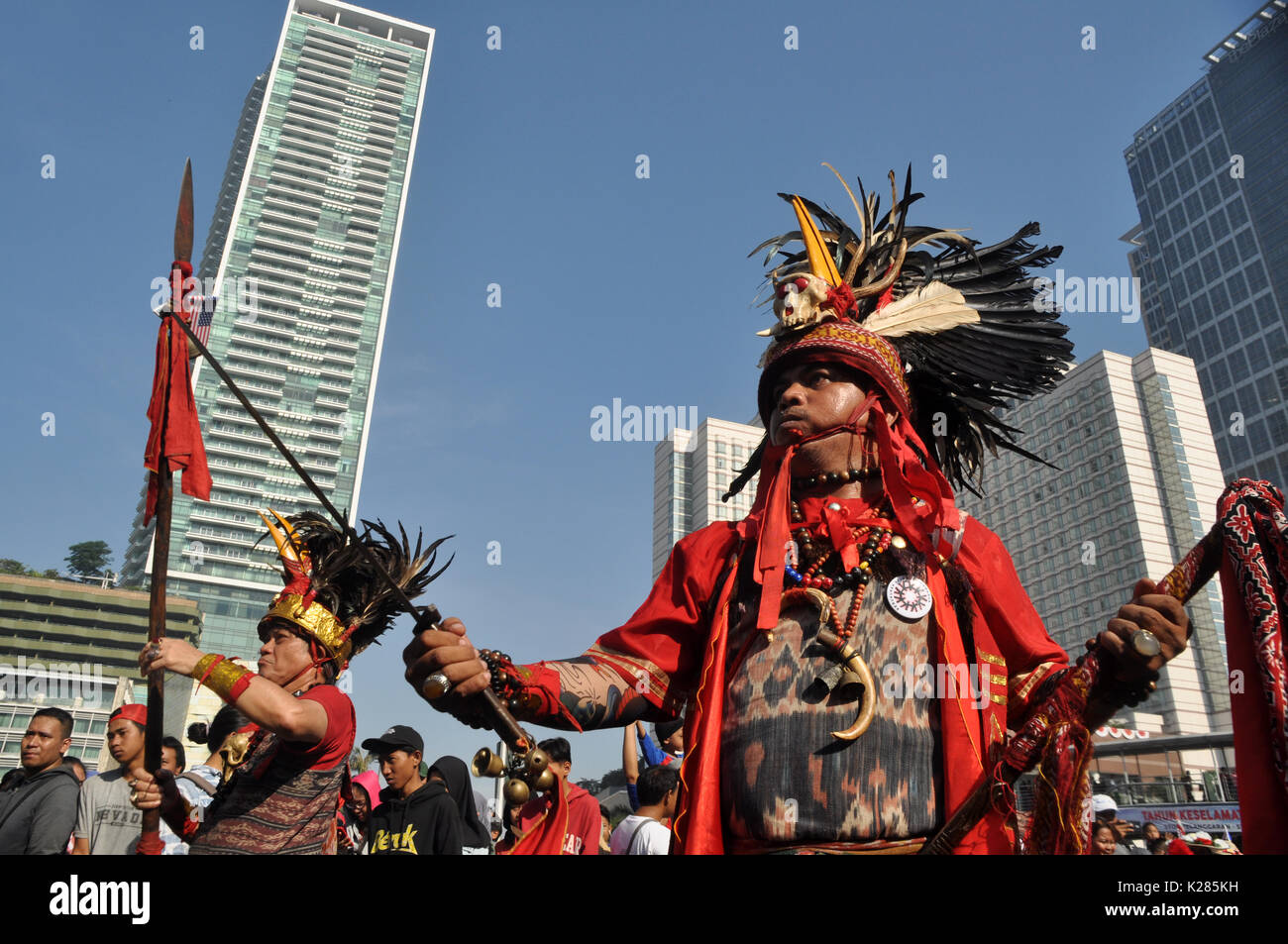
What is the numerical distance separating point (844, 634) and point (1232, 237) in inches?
3772

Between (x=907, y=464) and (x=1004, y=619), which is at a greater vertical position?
(x=907, y=464)

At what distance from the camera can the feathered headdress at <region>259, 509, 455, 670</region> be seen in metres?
5.28

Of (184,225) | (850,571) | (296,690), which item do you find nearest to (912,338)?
(850,571)

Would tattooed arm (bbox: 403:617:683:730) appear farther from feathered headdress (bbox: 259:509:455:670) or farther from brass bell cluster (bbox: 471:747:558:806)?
feathered headdress (bbox: 259:509:455:670)

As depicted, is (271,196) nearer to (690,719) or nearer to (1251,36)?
(1251,36)

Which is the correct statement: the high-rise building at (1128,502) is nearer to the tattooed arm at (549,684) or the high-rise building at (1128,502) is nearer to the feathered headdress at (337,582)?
the feathered headdress at (337,582)

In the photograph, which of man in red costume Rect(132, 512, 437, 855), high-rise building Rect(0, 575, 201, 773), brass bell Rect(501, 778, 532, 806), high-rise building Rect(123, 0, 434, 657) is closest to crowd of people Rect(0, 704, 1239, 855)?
man in red costume Rect(132, 512, 437, 855)

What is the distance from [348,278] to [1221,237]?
349 ft

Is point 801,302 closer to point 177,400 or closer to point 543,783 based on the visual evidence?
point 543,783

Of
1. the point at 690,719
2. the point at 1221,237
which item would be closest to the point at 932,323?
the point at 690,719

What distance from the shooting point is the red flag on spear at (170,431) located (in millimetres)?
3205

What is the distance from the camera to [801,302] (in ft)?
9.96
